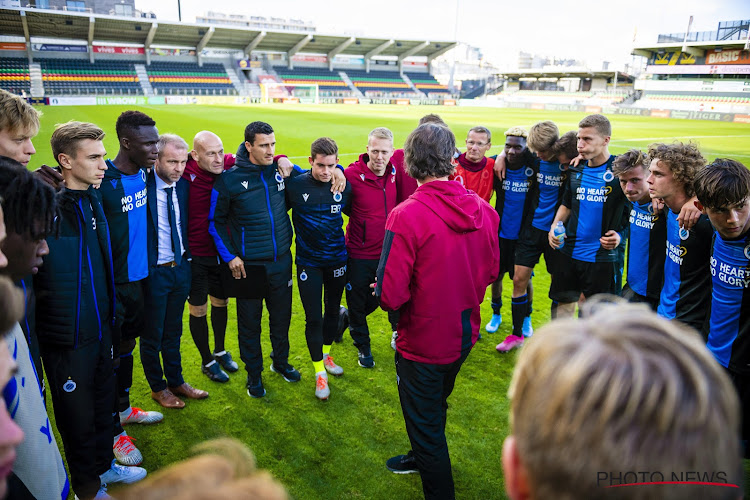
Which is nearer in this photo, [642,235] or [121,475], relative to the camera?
[121,475]

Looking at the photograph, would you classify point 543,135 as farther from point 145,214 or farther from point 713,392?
point 713,392

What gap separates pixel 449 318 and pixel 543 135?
2.99 m

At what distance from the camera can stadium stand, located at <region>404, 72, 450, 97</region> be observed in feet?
201

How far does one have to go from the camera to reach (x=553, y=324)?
913mm

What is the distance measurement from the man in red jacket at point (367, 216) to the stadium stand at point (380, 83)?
5260 centimetres

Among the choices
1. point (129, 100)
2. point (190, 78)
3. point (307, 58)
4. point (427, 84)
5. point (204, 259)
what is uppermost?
point (307, 58)

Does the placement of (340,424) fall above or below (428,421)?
below

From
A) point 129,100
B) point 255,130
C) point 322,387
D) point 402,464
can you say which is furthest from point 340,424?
point 129,100

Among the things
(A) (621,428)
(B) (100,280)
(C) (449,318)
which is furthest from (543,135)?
(A) (621,428)

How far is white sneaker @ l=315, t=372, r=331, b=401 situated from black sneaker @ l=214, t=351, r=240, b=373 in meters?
0.91

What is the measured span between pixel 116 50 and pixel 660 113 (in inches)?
2046

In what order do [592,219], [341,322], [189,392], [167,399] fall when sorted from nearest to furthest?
[167,399]
[189,392]
[592,219]
[341,322]

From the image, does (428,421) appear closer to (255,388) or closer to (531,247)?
(255,388)

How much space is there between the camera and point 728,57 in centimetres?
4303
